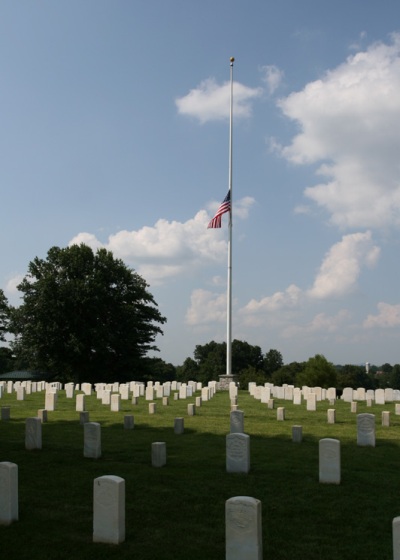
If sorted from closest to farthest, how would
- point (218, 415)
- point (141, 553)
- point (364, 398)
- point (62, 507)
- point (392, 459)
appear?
point (141, 553) < point (62, 507) < point (392, 459) < point (218, 415) < point (364, 398)

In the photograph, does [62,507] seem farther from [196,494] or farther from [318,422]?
[318,422]

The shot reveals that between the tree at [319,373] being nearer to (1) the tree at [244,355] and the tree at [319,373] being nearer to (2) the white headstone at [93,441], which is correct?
(2) the white headstone at [93,441]

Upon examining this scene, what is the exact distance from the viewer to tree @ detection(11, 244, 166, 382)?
4366cm

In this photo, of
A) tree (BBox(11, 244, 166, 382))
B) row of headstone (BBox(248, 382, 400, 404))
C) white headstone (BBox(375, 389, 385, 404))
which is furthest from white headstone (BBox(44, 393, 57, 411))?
tree (BBox(11, 244, 166, 382))

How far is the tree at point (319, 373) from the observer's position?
41188 millimetres

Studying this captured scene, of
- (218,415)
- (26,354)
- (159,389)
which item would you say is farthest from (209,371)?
(218,415)

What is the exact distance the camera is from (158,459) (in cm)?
1006

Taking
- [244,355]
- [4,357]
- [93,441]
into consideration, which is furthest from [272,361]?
Answer: [93,441]

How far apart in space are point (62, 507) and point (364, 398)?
22397 millimetres

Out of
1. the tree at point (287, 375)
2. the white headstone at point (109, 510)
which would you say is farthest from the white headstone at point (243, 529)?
the tree at point (287, 375)

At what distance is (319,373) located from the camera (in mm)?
41281

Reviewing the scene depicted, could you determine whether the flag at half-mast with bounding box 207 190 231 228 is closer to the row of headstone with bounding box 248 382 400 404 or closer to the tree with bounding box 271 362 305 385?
the row of headstone with bounding box 248 382 400 404

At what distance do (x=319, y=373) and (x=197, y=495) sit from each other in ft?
113

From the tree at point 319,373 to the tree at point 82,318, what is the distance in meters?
14.2
